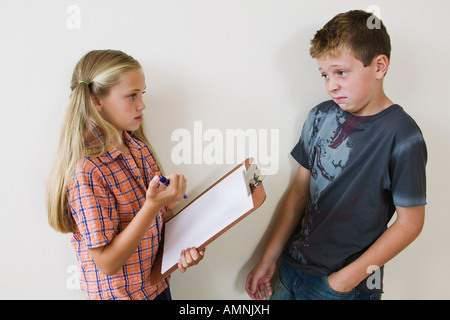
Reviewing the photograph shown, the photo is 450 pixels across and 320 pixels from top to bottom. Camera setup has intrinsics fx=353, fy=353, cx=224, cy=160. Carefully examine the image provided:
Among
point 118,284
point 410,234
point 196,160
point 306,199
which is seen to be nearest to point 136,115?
point 196,160

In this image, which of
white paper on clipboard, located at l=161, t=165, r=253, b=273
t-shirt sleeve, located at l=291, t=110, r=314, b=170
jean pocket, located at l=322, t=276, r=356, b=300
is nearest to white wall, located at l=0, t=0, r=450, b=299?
t-shirt sleeve, located at l=291, t=110, r=314, b=170

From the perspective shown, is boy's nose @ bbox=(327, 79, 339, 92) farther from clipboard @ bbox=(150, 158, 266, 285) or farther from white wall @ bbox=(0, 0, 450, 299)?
clipboard @ bbox=(150, 158, 266, 285)

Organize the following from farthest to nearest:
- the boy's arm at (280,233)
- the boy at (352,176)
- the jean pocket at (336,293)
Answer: the boy's arm at (280,233), the jean pocket at (336,293), the boy at (352,176)

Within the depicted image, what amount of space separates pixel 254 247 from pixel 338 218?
0.32 meters

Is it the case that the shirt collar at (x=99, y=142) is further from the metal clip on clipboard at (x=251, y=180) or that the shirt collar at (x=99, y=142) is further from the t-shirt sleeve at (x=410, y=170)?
the t-shirt sleeve at (x=410, y=170)

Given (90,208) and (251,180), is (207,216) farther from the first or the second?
(90,208)

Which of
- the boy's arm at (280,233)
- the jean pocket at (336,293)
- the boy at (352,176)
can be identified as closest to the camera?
the boy at (352,176)

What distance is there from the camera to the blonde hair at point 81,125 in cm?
78

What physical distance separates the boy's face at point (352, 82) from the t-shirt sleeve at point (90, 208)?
0.60 metres

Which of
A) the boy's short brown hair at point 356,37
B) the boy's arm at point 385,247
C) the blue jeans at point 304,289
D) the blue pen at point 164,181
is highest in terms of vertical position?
the boy's short brown hair at point 356,37

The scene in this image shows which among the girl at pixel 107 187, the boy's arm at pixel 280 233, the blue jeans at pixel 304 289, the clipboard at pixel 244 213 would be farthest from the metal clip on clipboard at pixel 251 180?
the blue jeans at pixel 304 289

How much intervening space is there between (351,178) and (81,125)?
0.68 metres

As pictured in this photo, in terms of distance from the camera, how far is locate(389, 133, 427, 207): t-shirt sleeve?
0.83 m
